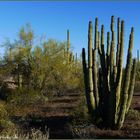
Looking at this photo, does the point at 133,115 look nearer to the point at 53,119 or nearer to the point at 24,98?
the point at 53,119

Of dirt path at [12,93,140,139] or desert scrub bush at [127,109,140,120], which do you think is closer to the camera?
dirt path at [12,93,140,139]

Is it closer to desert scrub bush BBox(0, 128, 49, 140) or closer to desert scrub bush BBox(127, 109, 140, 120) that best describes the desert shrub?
desert scrub bush BBox(127, 109, 140, 120)

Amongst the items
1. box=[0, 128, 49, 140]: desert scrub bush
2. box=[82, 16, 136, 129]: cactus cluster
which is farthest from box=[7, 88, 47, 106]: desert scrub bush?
box=[0, 128, 49, 140]: desert scrub bush

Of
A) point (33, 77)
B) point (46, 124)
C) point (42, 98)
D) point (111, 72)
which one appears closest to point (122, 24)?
point (111, 72)

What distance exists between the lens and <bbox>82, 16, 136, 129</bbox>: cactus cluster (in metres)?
16.1

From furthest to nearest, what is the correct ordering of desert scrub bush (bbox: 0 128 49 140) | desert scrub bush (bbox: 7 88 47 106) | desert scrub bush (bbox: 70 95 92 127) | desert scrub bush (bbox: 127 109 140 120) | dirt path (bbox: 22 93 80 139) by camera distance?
1. desert scrub bush (bbox: 7 88 47 106)
2. desert scrub bush (bbox: 127 109 140 120)
3. desert scrub bush (bbox: 70 95 92 127)
4. dirt path (bbox: 22 93 80 139)
5. desert scrub bush (bbox: 0 128 49 140)

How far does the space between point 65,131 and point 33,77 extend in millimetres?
15180

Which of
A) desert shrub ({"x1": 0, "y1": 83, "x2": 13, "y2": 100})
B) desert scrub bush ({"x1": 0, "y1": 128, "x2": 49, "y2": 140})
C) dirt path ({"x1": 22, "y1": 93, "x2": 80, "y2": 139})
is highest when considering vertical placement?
desert scrub bush ({"x1": 0, "y1": 128, "x2": 49, "y2": 140})

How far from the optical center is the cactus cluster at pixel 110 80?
16.1 metres

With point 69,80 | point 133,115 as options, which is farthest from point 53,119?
point 69,80

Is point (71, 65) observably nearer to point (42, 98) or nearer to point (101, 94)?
point (42, 98)

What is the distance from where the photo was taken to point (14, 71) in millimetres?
32344

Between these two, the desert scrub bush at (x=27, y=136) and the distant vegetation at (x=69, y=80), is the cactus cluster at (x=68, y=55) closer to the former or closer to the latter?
the distant vegetation at (x=69, y=80)

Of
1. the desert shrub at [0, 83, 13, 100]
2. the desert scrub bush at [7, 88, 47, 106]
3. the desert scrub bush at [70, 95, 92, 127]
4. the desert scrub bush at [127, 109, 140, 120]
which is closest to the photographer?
the desert scrub bush at [70, 95, 92, 127]
